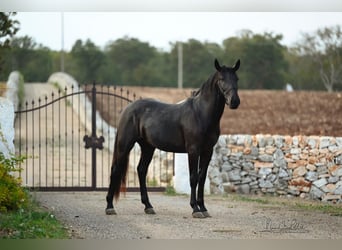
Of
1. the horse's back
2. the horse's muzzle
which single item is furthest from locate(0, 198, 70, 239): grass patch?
the horse's muzzle

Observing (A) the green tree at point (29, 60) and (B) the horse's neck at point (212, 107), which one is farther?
(A) the green tree at point (29, 60)

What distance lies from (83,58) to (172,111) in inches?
1173

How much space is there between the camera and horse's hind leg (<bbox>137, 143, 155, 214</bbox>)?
9.64 m

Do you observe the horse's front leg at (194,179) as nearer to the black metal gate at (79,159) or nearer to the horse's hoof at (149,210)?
the horse's hoof at (149,210)

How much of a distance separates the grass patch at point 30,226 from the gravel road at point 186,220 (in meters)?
0.21

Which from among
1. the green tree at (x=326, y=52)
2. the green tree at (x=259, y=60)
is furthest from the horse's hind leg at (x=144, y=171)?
the green tree at (x=259, y=60)

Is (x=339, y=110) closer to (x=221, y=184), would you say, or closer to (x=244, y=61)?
(x=221, y=184)

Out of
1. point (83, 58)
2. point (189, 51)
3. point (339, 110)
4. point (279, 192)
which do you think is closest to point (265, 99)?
point (339, 110)

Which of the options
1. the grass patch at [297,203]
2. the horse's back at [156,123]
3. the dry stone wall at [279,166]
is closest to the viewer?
the horse's back at [156,123]

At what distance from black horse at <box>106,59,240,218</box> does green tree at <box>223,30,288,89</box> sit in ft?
73.8

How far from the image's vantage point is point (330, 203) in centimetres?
1207

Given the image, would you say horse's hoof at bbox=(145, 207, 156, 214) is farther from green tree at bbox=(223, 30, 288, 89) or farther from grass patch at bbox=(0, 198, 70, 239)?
green tree at bbox=(223, 30, 288, 89)

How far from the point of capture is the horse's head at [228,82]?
8664mm

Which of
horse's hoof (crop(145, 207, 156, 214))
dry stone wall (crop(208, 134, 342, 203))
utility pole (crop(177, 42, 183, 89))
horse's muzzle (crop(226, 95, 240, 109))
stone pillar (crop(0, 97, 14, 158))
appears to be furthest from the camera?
utility pole (crop(177, 42, 183, 89))
